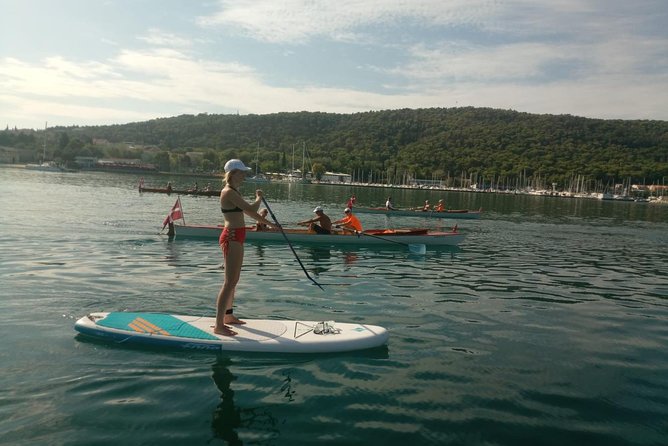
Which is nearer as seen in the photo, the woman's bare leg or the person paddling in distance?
the person paddling in distance

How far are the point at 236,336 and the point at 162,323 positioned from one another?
1.45 metres

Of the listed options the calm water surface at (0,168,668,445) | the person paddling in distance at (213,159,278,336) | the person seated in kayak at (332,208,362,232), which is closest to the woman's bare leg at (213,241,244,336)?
the person paddling in distance at (213,159,278,336)

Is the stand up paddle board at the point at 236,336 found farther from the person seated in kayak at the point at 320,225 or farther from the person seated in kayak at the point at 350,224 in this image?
the person seated in kayak at the point at 320,225

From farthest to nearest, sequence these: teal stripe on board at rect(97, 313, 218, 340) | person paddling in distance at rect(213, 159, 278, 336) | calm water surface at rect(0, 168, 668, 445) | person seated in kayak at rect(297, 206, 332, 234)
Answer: person seated in kayak at rect(297, 206, 332, 234) → teal stripe on board at rect(97, 313, 218, 340) → person paddling in distance at rect(213, 159, 278, 336) → calm water surface at rect(0, 168, 668, 445)

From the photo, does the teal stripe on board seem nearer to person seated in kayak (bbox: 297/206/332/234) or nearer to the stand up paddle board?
the stand up paddle board

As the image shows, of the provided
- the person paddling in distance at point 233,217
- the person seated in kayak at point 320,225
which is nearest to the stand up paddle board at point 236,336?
the person paddling in distance at point 233,217

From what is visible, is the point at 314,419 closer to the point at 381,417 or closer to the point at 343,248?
the point at 381,417

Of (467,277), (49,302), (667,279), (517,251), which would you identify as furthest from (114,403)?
(517,251)

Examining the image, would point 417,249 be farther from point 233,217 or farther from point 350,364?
point 233,217

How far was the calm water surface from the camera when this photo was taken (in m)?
6.09

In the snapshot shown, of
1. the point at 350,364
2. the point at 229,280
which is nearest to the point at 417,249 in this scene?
the point at 350,364

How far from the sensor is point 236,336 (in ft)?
27.1

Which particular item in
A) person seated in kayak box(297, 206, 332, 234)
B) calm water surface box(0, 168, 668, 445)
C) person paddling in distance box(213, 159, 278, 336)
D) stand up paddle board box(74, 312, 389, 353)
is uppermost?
person paddling in distance box(213, 159, 278, 336)

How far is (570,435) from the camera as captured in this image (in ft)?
20.4
